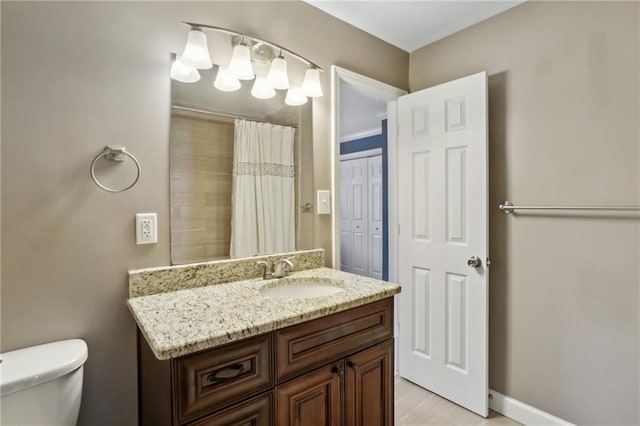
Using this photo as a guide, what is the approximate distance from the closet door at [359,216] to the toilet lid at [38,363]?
3.79 m

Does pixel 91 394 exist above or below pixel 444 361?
above

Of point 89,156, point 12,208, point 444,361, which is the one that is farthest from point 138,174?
point 444,361

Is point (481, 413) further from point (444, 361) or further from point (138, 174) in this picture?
point (138, 174)

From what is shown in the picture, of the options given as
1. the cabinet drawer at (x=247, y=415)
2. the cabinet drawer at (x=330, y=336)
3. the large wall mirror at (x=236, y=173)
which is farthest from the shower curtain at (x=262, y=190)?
the cabinet drawer at (x=247, y=415)

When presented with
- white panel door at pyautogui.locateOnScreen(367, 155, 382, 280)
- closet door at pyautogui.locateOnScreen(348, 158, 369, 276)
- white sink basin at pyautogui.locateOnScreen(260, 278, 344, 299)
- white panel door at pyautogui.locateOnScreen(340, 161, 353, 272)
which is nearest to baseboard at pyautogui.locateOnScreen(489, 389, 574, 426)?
white sink basin at pyautogui.locateOnScreen(260, 278, 344, 299)

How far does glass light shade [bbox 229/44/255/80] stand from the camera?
1.47m

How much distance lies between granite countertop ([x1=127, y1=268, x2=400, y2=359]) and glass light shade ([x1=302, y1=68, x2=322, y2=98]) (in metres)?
0.99

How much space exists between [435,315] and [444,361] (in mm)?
285

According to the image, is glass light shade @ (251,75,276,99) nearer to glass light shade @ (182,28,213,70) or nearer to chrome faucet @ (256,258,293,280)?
glass light shade @ (182,28,213,70)

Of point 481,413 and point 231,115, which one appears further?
point 481,413

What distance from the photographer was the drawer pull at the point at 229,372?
94 cm

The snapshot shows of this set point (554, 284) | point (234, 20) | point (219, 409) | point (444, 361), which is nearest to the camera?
point (219, 409)

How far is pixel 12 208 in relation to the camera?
42.2 inches

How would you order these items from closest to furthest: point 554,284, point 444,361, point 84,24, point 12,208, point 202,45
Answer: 1. point 12,208
2. point 84,24
3. point 202,45
4. point 554,284
5. point 444,361
